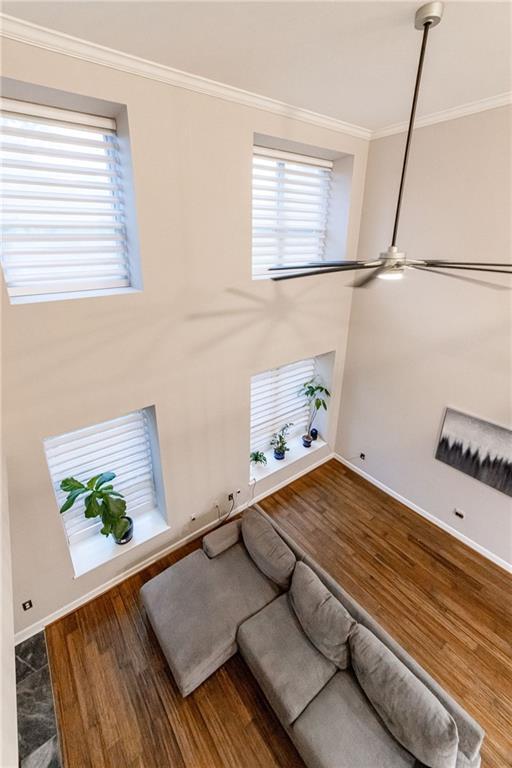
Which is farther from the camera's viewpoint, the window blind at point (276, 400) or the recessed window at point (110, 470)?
the window blind at point (276, 400)

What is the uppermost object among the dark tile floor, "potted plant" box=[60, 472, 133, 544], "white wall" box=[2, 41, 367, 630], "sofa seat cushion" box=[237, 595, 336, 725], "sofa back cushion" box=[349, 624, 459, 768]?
"white wall" box=[2, 41, 367, 630]

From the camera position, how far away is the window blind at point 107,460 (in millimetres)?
3067

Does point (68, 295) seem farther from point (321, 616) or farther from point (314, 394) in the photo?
point (314, 394)

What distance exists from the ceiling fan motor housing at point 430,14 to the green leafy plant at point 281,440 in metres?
4.10

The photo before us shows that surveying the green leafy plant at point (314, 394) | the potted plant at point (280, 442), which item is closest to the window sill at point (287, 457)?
the potted plant at point (280, 442)

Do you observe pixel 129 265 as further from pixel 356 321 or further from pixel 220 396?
pixel 356 321

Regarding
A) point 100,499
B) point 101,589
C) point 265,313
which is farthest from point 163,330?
point 101,589

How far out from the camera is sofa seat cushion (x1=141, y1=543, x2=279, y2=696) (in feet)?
8.57

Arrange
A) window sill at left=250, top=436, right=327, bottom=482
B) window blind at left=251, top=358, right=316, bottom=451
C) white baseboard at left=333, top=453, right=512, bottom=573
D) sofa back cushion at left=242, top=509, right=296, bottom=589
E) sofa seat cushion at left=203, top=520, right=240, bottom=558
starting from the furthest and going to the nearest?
window sill at left=250, top=436, right=327, bottom=482 < window blind at left=251, top=358, right=316, bottom=451 < white baseboard at left=333, top=453, right=512, bottom=573 < sofa seat cushion at left=203, top=520, right=240, bottom=558 < sofa back cushion at left=242, top=509, right=296, bottom=589

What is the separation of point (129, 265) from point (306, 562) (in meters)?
3.03

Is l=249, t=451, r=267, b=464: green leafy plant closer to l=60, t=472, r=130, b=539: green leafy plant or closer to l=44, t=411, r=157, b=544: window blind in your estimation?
l=44, t=411, r=157, b=544: window blind

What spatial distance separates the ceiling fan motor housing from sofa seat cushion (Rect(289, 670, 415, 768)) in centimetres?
414

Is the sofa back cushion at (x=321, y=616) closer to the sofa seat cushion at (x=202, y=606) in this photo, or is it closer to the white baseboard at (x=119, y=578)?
the sofa seat cushion at (x=202, y=606)

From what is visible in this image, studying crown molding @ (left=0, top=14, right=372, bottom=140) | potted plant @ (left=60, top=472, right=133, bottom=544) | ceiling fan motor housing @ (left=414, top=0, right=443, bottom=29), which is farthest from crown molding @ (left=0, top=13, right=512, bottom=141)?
potted plant @ (left=60, top=472, right=133, bottom=544)
